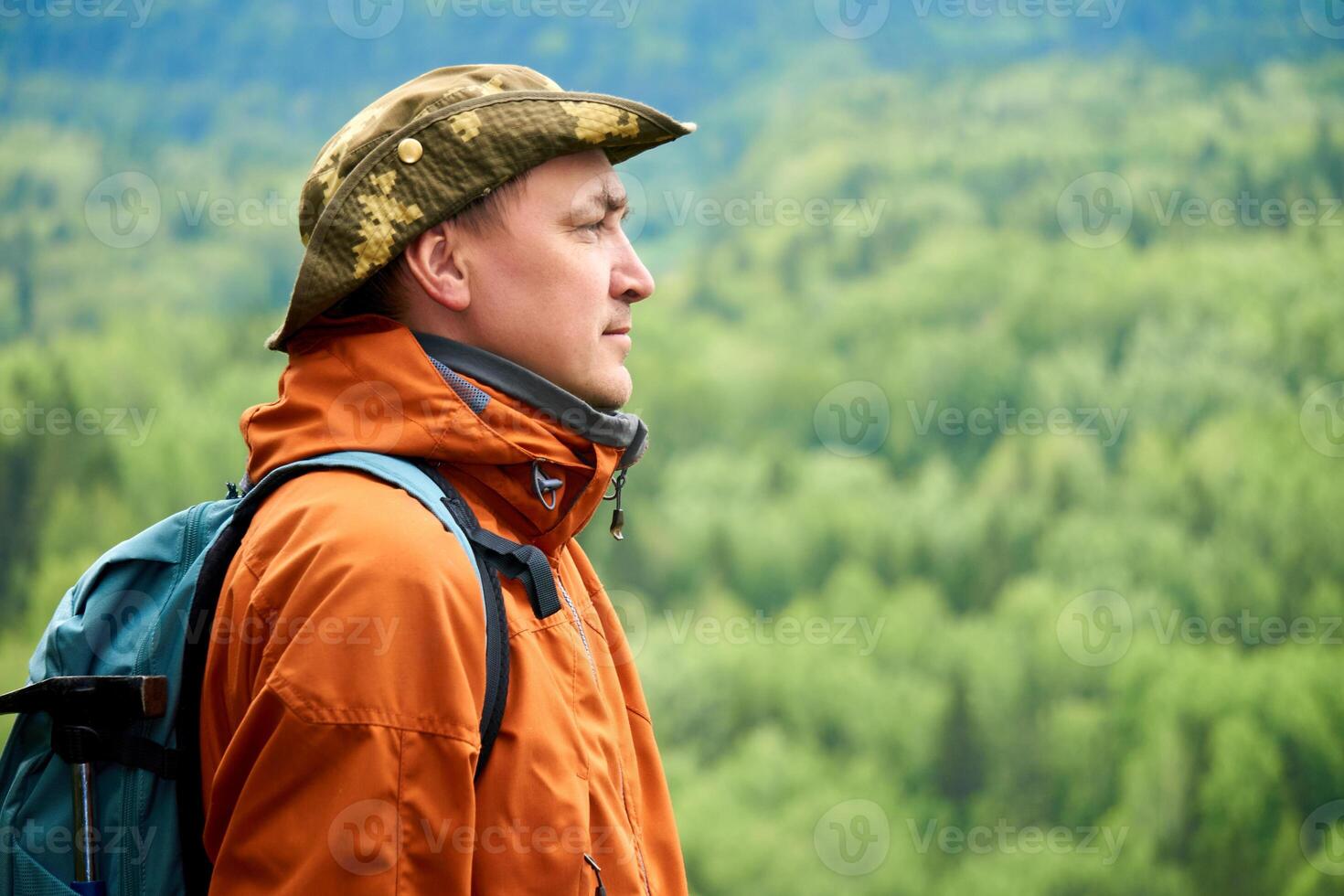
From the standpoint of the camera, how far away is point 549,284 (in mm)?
1486

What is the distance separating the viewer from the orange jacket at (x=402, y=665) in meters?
1.11

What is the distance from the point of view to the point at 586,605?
158cm

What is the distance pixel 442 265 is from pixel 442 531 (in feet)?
1.31

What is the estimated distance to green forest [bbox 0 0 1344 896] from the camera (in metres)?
4.23
